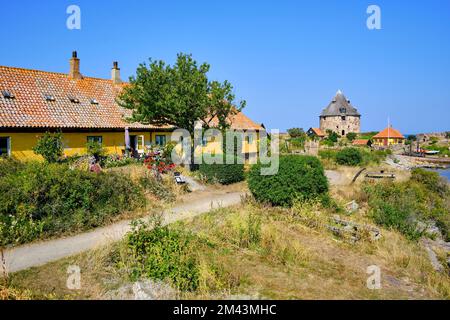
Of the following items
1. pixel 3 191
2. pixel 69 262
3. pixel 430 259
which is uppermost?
pixel 3 191

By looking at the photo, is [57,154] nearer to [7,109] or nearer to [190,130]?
[7,109]

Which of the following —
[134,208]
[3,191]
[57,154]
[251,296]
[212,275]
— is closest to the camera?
[251,296]

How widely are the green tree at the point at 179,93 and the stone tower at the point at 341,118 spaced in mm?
71684

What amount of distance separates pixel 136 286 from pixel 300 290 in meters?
3.28

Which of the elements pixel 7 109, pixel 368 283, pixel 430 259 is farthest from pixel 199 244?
pixel 7 109

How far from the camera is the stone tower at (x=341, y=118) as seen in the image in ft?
292

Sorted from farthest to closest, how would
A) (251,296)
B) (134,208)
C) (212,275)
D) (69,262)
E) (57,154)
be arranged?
(57,154), (134,208), (69,262), (212,275), (251,296)

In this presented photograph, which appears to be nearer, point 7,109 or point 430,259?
point 430,259

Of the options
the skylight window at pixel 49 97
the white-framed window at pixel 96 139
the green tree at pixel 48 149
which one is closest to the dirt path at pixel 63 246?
the green tree at pixel 48 149

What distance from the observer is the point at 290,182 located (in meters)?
14.2

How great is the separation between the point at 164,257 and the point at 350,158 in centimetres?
2550

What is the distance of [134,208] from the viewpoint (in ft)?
43.7

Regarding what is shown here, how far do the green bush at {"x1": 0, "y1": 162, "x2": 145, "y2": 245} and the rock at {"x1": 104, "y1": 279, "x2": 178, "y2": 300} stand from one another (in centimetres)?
467

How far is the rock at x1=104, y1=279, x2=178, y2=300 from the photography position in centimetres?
669
